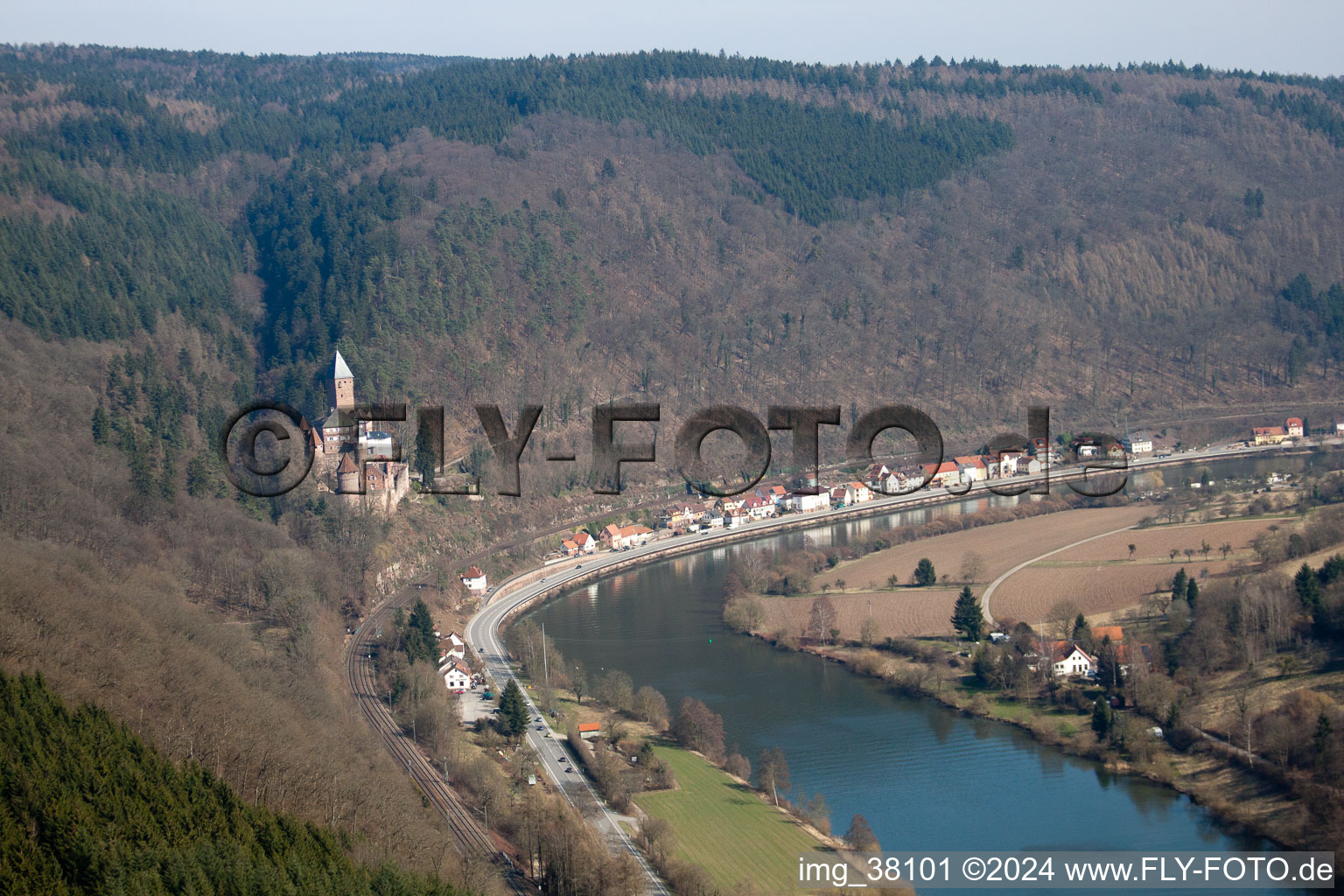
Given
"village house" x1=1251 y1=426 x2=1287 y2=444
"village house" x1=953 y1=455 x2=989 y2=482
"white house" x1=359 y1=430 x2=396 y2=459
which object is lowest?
"village house" x1=953 y1=455 x2=989 y2=482

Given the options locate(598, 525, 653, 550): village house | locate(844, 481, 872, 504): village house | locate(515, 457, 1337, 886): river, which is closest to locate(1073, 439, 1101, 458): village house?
locate(844, 481, 872, 504): village house

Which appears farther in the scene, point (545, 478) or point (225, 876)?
point (545, 478)

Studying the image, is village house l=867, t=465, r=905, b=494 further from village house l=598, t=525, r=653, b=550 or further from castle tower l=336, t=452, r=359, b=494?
castle tower l=336, t=452, r=359, b=494

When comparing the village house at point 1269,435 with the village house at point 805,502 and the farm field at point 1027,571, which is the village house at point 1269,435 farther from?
the village house at point 805,502

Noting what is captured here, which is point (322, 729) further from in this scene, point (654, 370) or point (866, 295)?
point (866, 295)

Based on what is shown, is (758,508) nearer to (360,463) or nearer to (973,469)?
(973,469)

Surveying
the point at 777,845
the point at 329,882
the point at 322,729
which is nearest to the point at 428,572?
the point at 322,729
